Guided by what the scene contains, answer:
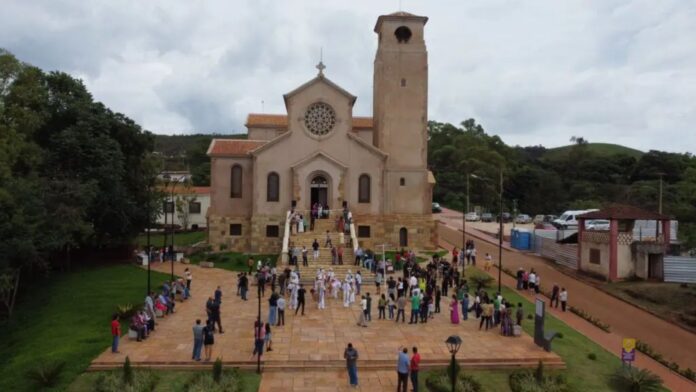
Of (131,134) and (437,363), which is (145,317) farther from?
(131,134)

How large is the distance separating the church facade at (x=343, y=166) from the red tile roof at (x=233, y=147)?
0.26ft

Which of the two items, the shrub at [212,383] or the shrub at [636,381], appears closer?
the shrub at [636,381]

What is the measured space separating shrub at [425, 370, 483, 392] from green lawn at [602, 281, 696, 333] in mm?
14494

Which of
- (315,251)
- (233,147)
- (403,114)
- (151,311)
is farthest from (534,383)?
(233,147)

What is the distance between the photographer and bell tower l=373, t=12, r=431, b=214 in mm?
42719

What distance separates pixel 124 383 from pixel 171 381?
1.38 meters

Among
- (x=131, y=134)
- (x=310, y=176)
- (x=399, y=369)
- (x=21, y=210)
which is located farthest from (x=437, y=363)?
(x=131, y=134)

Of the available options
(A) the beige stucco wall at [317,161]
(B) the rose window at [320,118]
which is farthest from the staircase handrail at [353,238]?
(B) the rose window at [320,118]

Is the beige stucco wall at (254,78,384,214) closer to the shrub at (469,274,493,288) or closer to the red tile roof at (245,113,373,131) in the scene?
the red tile roof at (245,113,373,131)

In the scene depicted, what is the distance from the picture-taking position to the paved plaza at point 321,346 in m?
18.0

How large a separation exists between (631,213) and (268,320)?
Result: 24.4 metres

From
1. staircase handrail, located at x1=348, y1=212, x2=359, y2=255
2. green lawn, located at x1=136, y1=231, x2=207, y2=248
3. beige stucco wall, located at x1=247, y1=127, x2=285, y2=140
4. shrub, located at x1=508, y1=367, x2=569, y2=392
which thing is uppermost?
beige stucco wall, located at x1=247, y1=127, x2=285, y2=140

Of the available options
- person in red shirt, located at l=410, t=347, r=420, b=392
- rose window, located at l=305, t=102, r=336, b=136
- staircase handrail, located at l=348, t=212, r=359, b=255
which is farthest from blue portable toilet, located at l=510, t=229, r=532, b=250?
person in red shirt, located at l=410, t=347, r=420, b=392

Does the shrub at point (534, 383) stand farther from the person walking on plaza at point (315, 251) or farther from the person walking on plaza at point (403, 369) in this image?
the person walking on plaza at point (315, 251)
